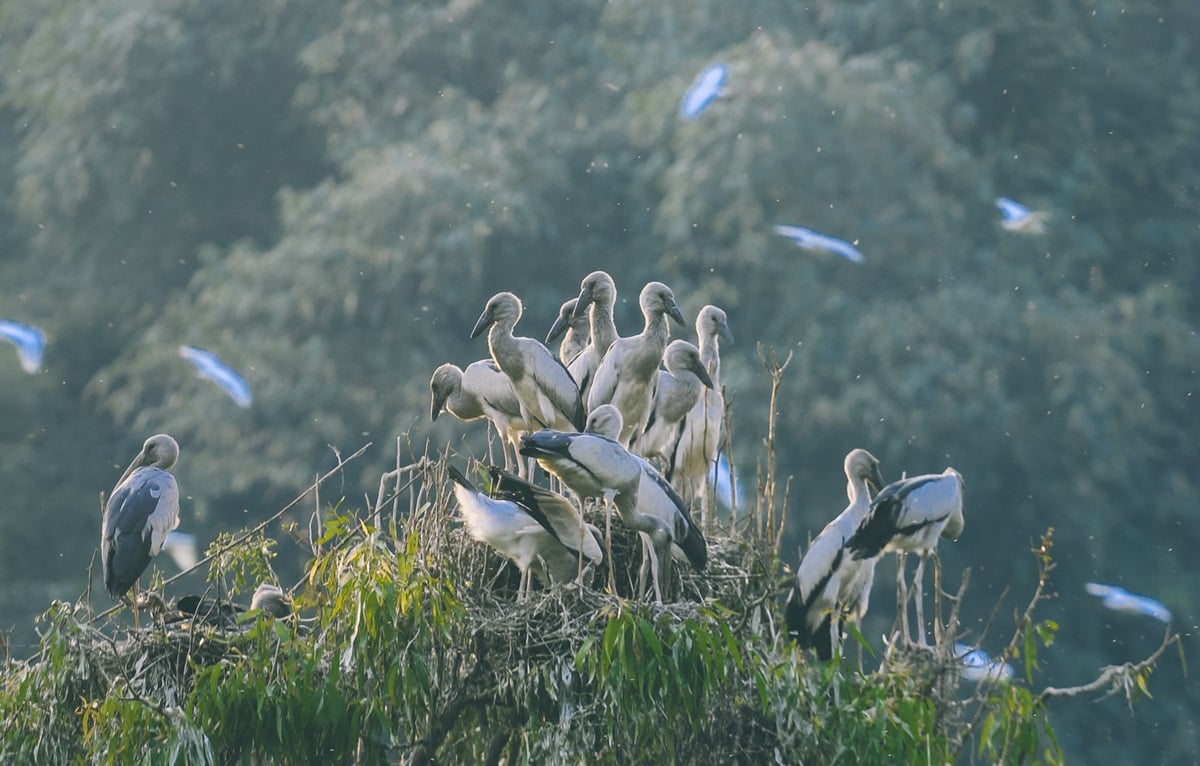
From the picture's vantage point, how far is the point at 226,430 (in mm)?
13000

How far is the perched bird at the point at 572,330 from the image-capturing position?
7.43 meters

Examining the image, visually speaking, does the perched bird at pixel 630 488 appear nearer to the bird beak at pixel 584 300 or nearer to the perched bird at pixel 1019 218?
the bird beak at pixel 584 300

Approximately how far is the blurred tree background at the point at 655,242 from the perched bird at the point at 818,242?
4.6 inches

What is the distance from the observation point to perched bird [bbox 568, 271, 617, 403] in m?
7.12

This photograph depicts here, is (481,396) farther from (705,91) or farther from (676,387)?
(705,91)

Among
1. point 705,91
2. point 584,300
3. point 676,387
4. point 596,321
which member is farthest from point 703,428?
point 705,91

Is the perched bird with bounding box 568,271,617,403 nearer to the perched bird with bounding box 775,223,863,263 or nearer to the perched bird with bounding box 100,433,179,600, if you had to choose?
the perched bird with bounding box 100,433,179,600

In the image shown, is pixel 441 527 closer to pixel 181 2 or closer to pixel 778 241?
pixel 778 241

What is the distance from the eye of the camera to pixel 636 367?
684cm

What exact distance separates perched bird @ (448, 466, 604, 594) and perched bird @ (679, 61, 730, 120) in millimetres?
7847

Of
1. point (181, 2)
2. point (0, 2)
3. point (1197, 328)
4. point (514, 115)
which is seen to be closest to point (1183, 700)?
point (1197, 328)

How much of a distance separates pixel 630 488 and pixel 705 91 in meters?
7.97

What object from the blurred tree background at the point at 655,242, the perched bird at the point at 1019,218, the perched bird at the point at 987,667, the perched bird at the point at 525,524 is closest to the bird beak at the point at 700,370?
the perched bird at the point at 525,524

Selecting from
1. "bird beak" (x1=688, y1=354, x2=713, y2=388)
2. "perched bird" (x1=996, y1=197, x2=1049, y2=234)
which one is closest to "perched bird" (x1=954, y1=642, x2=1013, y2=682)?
"bird beak" (x1=688, y1=354, x2=713, y2=388)
